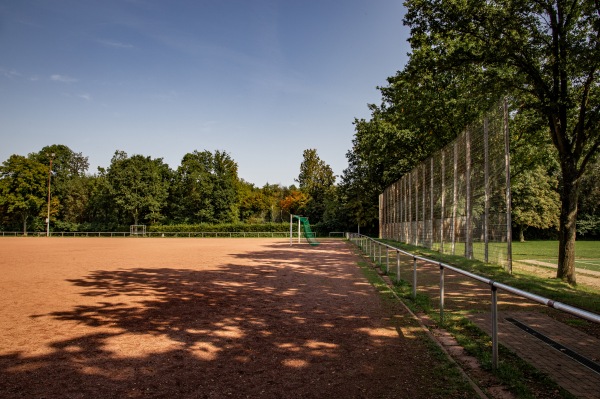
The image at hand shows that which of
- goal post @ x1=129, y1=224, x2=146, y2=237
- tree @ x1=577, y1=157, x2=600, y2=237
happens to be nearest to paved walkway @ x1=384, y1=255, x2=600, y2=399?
tree @ x1=577, y1=157, x2=600, y2=237

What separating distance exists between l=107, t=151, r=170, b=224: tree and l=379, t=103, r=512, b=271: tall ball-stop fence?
5669 cm

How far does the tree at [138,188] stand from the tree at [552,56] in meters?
63.9

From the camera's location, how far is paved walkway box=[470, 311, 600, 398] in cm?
394

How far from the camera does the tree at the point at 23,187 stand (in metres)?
67.1

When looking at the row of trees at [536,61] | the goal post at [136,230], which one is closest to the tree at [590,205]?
the row of trees at [536,61]

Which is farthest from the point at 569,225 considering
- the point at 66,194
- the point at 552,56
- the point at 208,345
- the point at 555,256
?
the point at 66,194

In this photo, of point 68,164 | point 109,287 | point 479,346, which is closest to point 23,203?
point 68,164

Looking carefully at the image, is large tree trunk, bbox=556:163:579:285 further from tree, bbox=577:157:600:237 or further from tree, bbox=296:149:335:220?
tree, bbox=296:149:335:220

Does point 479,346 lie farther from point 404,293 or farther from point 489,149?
point 489,149

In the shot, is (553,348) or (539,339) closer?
(553,348)

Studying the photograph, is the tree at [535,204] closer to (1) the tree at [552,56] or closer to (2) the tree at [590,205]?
(2) the tree at [590,205]

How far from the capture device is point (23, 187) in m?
68.2

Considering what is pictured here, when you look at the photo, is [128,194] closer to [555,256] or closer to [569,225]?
[555,256]

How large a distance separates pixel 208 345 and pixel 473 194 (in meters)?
11.2
